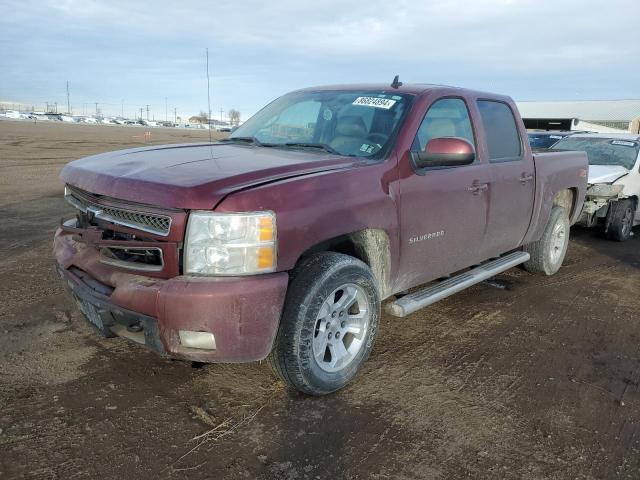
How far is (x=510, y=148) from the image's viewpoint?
472 cm

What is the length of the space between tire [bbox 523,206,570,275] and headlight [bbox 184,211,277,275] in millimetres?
3970

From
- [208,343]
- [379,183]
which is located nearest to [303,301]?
[208,343]

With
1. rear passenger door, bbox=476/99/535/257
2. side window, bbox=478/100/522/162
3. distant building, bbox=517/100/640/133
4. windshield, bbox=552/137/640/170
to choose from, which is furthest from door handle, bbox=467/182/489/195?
distant building, bbox=517/100/640/133

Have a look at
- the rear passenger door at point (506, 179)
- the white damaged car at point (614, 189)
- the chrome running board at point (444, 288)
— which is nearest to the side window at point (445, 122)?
the rear passenger door at point (506, 179)

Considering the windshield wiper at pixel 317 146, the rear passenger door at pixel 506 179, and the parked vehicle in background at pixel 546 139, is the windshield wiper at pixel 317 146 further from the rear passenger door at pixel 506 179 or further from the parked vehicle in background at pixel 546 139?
the parked vehicle in background at pixel 546 139

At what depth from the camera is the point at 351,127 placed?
376 centimetres

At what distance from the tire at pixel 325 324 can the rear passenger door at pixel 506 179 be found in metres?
1.66

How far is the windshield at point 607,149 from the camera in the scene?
8.53 meters

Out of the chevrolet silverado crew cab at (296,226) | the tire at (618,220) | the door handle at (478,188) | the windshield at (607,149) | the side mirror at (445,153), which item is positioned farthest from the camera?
the windshield at (607,149)

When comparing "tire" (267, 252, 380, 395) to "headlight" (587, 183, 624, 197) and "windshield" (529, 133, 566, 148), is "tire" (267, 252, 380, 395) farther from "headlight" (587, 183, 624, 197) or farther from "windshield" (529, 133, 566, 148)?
"windshield" (529, 133, 566, 148)

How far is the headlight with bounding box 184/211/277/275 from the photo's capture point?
2564 millimetres

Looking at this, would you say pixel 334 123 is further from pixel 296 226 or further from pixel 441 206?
pixel 296 226

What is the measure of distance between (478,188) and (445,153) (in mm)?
808

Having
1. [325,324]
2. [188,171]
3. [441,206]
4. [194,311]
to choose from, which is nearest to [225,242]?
[194,311]
